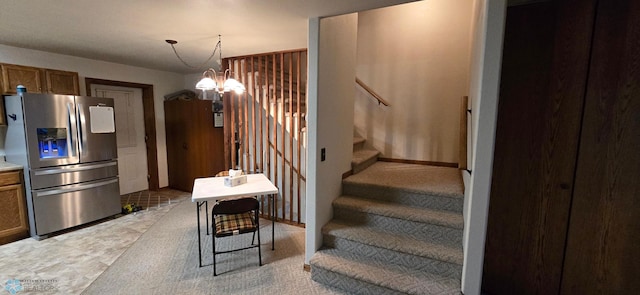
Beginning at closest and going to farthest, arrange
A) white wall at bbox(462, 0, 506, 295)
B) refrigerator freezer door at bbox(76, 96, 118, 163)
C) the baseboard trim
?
white wall at bbox(462, 0, 506, 295) < refrigerator freezer door at bbox(76, 96, 118, 163) < the baseboard trim

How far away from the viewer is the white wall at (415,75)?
3.43 metres

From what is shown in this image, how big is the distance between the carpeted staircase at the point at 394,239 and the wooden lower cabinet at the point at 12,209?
363cm

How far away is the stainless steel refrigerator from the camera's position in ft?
9.89

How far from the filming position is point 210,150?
4.69 m

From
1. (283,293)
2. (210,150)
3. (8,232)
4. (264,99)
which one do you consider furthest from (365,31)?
(8,232)

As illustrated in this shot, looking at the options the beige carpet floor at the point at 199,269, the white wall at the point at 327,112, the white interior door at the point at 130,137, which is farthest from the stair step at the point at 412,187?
the white interior door at the point at 130,137

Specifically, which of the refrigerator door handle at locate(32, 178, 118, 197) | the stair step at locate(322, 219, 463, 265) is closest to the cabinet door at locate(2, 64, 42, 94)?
the refrigerator door handle at locate(32, 178, 118, 197)

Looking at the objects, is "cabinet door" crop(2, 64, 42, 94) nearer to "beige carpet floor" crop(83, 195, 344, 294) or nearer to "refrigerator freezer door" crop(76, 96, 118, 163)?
"refrigerator freezer door" crop(76, 96, 118, 163)

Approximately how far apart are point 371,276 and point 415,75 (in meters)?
2.82

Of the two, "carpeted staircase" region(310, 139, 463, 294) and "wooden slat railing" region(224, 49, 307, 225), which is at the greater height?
"wooden slat railing" region(224, 49, 307, 225)

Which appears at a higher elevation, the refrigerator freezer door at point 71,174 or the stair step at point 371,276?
the refrigerator freezer door at point 71,174

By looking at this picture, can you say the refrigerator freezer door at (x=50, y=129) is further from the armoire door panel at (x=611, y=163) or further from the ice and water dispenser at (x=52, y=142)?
the armoire door panel at (x=611, y=163)

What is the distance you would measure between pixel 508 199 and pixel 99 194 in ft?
15.8

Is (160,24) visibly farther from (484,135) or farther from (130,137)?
(130,137)
